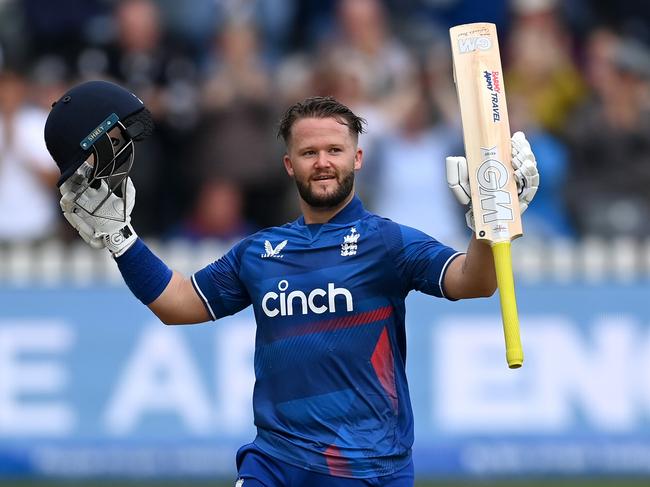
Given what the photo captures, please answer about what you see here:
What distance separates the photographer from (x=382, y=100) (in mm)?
13461

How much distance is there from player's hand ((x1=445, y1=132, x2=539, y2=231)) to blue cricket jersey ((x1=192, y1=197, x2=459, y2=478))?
1.04 feet

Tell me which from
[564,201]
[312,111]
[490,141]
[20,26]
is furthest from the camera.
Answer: [20,26]

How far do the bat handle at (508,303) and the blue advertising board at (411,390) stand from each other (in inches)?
242

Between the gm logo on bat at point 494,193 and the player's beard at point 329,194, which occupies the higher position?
the player's beard at point 329,194

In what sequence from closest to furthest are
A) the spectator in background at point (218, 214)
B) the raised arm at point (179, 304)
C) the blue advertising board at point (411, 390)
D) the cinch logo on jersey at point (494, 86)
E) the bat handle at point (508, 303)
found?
the bat handle at point (508, 303), the cinch logo on jersey at point (494, 86), the raised arm at point (179, 304), the blue advertising board at point (411, 390), the spectator in background at point (218, 214)

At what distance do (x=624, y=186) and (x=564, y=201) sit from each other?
21.8 inches

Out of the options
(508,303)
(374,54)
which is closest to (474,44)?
(508,303)

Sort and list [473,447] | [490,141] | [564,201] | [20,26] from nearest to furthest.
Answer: [490,141] → [473,447] → [564,201] → [20,26]

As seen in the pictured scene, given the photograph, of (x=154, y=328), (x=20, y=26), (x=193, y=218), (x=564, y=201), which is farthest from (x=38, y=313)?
(x=564, y=201)

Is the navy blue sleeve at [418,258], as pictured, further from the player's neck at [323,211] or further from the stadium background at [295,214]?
the stadium background at [295,214]

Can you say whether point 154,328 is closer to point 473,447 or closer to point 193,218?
point 193,218

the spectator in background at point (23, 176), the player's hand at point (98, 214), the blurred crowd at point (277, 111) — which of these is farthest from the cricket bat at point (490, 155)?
the spectator in background at point (23, 176)

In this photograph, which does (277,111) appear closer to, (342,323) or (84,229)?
(84,229)

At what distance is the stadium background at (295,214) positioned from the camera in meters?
11.8
